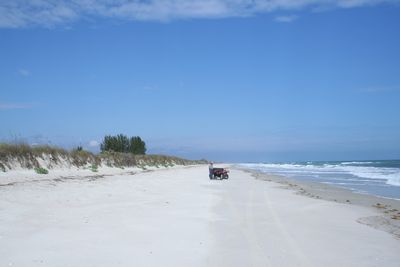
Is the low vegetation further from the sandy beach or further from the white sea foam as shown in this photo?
the white sea foam

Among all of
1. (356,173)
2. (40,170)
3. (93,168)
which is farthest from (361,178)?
(40,170)

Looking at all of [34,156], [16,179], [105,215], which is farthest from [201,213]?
[34,156]

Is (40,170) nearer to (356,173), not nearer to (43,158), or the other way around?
(43,158)

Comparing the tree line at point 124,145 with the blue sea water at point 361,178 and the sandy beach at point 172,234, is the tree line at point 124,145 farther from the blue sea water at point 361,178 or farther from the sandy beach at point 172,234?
the sandy beach at point 172,234

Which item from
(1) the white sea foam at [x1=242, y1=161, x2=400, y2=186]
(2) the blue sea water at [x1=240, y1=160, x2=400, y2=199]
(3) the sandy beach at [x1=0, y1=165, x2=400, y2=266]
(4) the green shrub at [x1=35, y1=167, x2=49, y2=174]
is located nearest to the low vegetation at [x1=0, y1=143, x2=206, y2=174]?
(4) the green shrub at [x1=35, y1=167, x2=49, y2=174]

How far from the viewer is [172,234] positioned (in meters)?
8.38

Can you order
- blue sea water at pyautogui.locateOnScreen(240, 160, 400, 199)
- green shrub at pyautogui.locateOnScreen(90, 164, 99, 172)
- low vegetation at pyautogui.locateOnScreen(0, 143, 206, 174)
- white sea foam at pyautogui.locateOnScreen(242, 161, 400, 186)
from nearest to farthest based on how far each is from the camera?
low vegetation at pyautogui.locateOnScreen(0, 143, 206, 174) < blue sea water at pyautogui.locateOnScreen(240, 160, 400, 199) < green shrub at pyautogui.locateOnScreen(90, 164, 99, 172) < white sea foam at pyautogui.locateOnScreen(242, 161, 400, 186)

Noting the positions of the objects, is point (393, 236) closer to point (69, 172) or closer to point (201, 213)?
point (201, 213)

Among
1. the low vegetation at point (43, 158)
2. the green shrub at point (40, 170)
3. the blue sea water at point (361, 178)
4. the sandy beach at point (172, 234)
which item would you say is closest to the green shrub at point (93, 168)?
the low vegetation at point (43, 158)

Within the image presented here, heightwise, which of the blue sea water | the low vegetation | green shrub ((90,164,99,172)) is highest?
the low vegetation

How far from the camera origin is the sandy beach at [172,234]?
6594 millimetres

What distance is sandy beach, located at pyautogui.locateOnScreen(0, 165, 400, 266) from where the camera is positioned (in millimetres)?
6594

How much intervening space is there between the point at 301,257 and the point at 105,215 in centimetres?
483

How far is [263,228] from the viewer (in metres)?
9.67
